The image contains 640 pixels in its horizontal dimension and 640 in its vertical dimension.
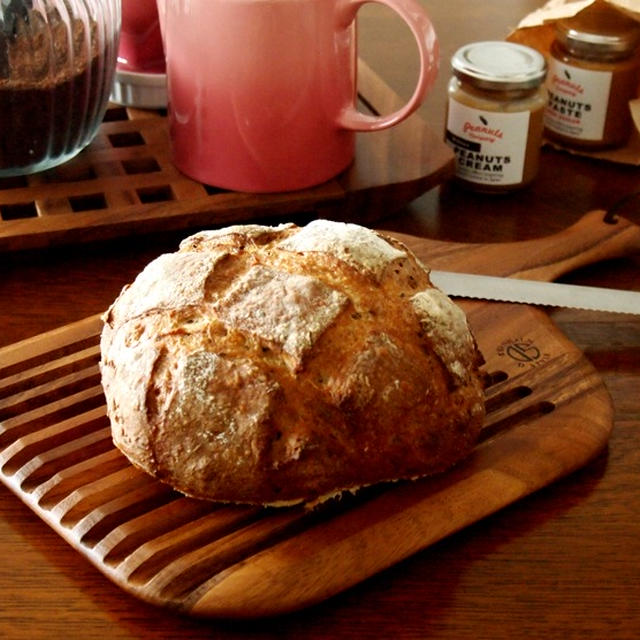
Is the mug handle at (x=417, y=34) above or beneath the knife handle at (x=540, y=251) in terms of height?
above

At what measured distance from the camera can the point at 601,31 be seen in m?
1.13

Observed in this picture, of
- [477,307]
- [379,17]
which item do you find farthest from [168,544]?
[379,17]

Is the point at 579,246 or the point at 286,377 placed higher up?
the point at 286,377

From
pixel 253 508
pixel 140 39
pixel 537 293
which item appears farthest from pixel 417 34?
pixel 253 508

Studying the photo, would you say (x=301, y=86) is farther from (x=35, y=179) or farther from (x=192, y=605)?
(x=192, y=605)

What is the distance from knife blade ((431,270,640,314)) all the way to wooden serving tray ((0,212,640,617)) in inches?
1.2

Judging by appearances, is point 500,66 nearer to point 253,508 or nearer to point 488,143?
point 488,143

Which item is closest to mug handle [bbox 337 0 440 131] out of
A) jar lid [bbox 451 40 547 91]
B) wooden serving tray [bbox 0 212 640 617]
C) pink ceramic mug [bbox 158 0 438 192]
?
pink ceramic mug [bbox 158 0 438 192]

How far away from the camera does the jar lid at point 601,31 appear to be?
1125mm

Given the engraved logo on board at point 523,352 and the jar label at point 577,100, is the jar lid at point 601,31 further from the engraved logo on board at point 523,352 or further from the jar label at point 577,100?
the engraved logo on board at point 523,352

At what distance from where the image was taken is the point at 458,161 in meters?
1.12

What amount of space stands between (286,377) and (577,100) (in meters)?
0.64

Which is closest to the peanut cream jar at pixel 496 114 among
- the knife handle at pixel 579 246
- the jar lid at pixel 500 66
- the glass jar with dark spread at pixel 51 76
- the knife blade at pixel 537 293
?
the jar lid at pixel 500 66

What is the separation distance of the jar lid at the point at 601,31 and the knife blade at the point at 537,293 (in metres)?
0.34
